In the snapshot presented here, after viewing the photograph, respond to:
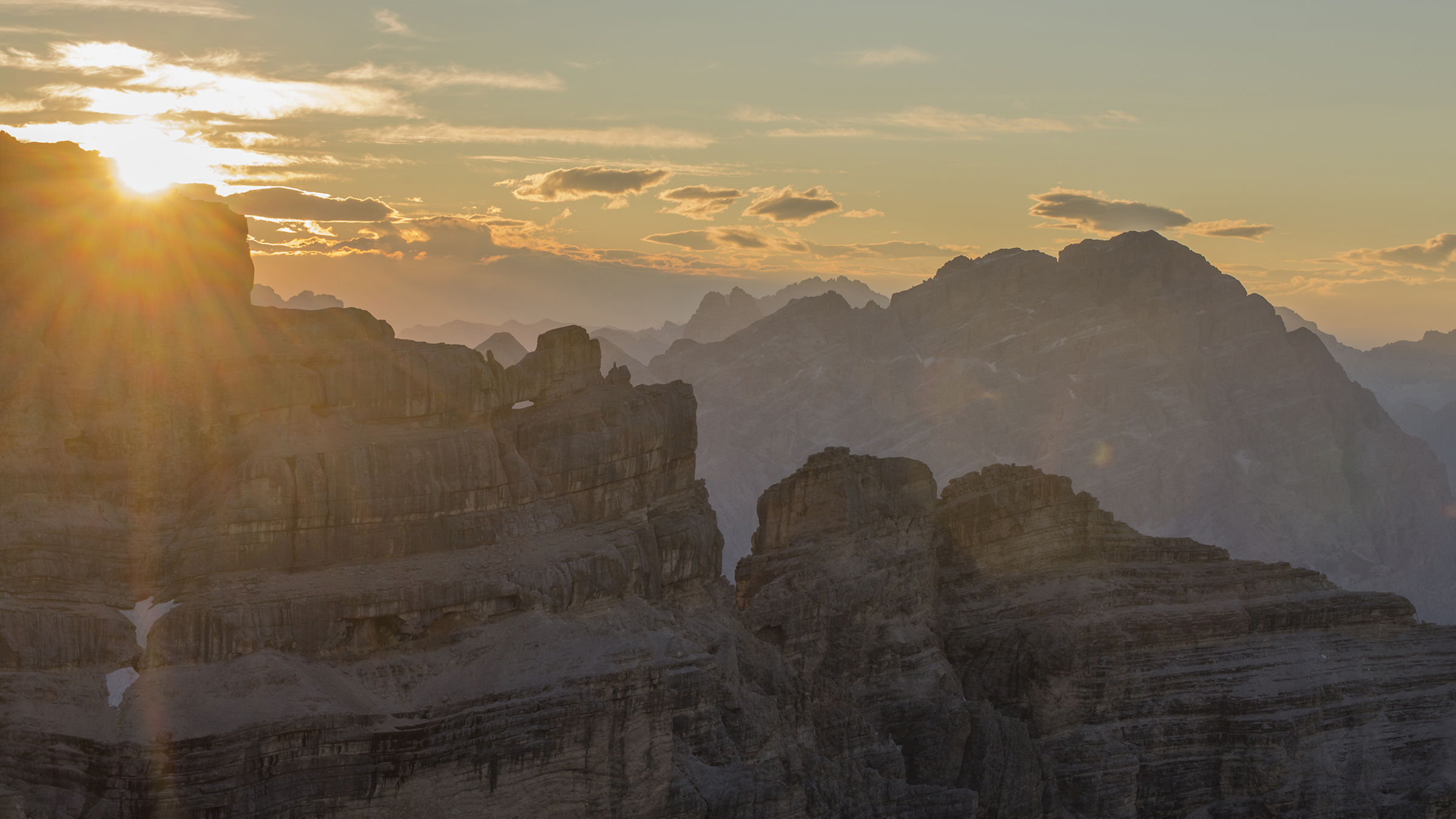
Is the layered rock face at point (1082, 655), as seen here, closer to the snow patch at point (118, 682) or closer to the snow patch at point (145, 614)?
the snow patch at point (145, 614)

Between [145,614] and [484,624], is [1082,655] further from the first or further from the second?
[145,614]

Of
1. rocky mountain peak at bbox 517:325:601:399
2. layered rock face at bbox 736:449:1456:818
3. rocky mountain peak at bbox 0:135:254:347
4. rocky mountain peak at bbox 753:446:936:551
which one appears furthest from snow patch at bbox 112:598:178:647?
rocky mountain peak at bbox 753:446:936:551

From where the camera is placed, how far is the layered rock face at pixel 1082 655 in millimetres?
99125

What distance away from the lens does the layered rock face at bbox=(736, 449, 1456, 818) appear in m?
99.1

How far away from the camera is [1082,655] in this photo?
103375mm

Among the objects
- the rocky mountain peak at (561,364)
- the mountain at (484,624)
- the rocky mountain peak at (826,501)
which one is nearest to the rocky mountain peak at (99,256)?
the mountain at (484,624)

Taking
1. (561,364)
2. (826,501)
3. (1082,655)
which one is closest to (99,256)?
(561,364)

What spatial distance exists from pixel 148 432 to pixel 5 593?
9.37 meters

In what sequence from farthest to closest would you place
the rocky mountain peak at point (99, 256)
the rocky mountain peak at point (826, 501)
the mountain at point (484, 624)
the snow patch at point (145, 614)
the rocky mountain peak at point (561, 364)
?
the rocky mountain peak at point (826, 501) → the rocky mountain peak at point (561, 364) → the rocky mountain peak at point (99, 256) → the snow patch at point (145, 614) → the mountain at point (484, 624)

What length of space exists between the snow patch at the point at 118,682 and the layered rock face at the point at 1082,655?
134 ft

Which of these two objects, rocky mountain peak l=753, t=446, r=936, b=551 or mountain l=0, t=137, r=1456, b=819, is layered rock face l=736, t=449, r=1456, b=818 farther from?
mountain l=0, t=137, r=1456, b=819

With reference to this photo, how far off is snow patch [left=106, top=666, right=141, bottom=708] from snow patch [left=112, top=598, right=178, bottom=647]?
1.19 metres

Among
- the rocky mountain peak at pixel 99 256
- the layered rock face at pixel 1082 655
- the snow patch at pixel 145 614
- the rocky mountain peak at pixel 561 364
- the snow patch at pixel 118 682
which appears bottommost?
the layered rock face at pixel 1082 655

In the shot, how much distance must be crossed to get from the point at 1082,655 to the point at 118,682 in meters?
60.6
